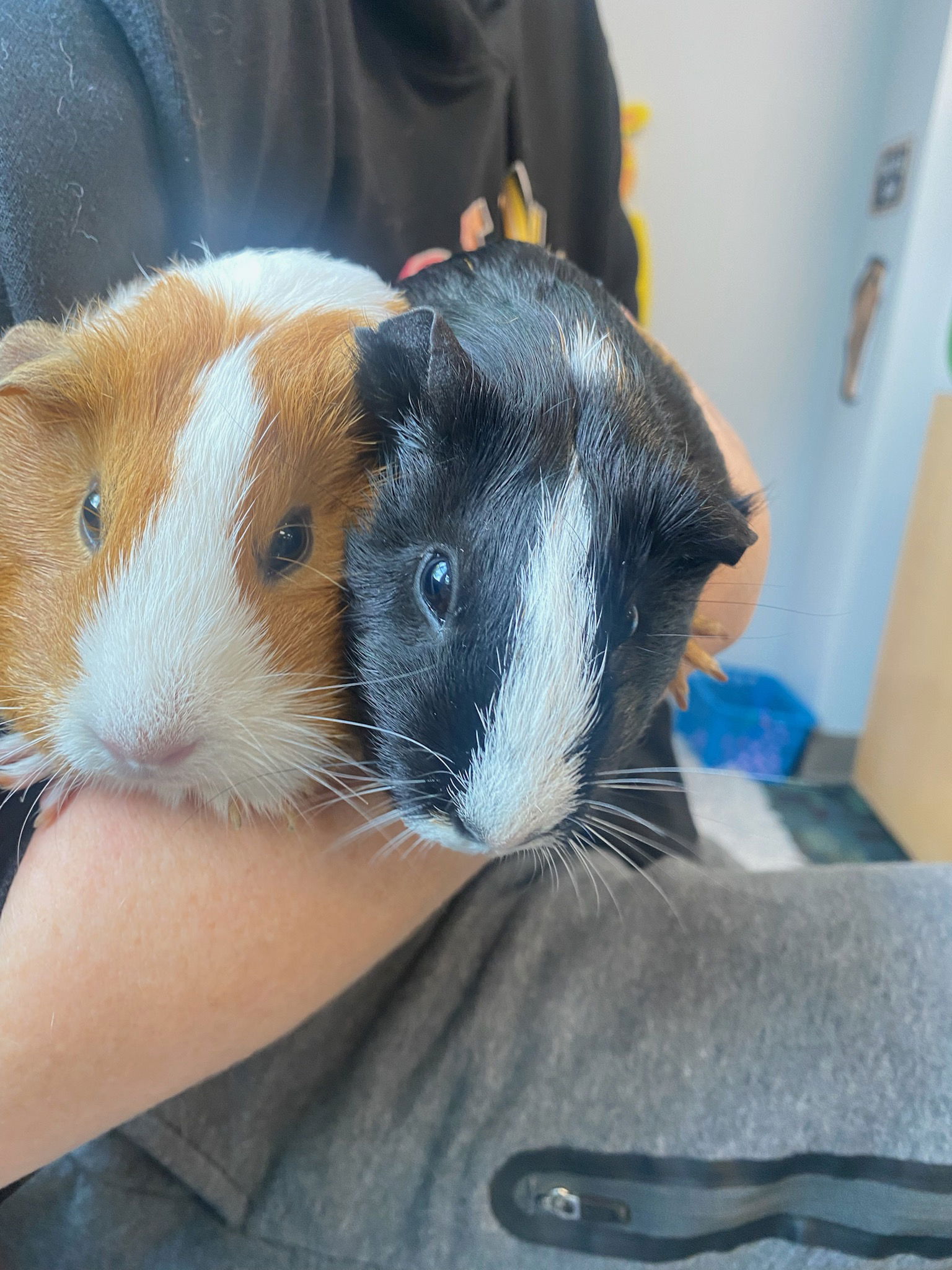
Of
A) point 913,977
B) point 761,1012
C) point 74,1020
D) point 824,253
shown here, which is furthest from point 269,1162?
point 824,253

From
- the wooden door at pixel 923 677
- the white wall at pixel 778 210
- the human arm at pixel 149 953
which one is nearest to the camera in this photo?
the human arm at pixel 149 953

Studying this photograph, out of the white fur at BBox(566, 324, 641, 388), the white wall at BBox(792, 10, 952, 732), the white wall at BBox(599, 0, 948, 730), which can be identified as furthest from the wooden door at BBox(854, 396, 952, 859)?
the white fur at BBox(566, 324, 641, 388)

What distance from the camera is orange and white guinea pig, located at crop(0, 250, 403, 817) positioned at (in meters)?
0.47

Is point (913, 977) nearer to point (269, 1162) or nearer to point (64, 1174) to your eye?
point (269, 1162)

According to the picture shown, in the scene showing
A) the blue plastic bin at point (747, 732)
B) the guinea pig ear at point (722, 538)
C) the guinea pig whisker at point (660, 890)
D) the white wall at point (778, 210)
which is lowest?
the blue plastic bin at point (747, 732)

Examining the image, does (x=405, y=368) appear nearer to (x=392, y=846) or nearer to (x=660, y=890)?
(x=392, y=846)

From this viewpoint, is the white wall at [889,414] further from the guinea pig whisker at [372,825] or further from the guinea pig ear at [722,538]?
the guinea pig whisker at [372,825]

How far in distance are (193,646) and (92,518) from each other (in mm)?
117

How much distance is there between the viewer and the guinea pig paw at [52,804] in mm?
526

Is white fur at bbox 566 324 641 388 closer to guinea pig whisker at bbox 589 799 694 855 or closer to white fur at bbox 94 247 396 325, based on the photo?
white fur at bbox 94 247 396 325

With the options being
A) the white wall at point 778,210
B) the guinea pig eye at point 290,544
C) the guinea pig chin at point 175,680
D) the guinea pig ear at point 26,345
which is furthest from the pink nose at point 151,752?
the white wall at point 778,210

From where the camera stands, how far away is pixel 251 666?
0.49 metres

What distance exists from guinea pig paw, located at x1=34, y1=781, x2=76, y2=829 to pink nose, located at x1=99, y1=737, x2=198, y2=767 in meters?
0.08

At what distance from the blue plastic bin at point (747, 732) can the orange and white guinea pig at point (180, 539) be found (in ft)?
6.39
